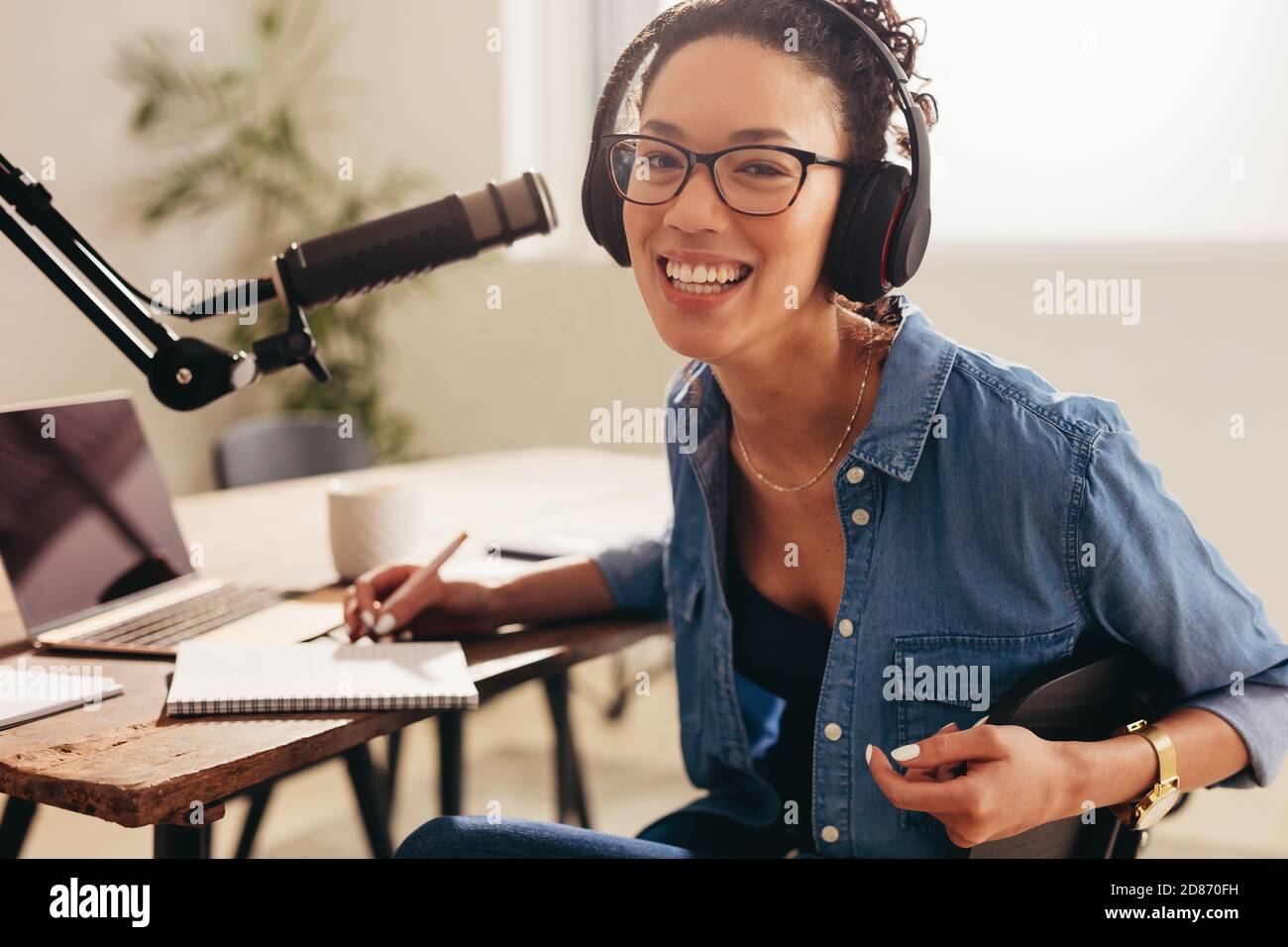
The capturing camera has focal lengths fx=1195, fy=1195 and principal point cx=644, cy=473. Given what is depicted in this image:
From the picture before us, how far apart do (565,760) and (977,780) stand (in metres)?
→ 1.37

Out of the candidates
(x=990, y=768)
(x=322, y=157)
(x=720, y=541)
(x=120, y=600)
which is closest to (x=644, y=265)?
(x=720, y=541)

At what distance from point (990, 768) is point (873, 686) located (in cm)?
22

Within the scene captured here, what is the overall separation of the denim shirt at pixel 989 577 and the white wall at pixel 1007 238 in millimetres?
1694

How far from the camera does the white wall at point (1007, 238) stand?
255 cm

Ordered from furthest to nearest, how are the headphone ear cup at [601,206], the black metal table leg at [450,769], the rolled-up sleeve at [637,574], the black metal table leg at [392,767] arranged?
the black metal table leg at [392,767] < the black metal table leg at [450,769] < the rolled-up sleeve at [637,574] < the headphone ear cup at [601,206]

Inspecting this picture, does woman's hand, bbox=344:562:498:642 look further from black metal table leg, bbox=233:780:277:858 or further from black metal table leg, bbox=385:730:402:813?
black metal table leg, bbox=385:730:402:813

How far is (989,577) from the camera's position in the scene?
3.43 feet

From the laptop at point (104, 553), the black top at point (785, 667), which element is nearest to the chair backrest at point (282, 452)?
the laptop at point (104, 553)

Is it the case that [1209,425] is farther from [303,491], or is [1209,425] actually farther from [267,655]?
[267,655]

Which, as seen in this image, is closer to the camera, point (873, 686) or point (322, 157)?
point (873, 686)

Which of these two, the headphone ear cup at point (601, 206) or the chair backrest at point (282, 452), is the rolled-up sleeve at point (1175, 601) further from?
the chair backrest at point (282, 452)

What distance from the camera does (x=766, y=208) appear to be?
3.45 feet

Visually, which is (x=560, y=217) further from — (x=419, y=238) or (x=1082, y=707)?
(x=1082, y=707)

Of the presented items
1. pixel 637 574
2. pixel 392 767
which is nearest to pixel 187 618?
pixel 637 574
